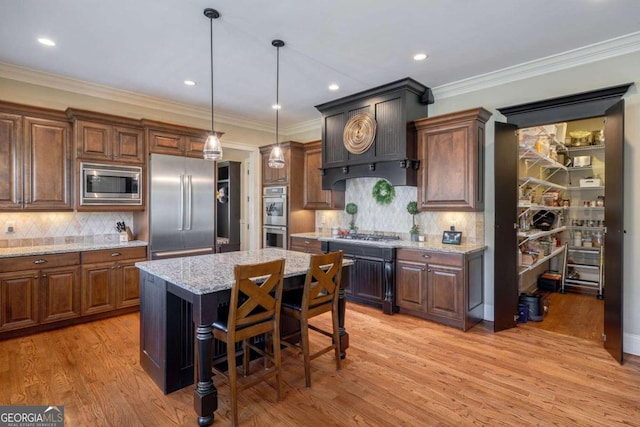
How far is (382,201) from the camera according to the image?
5.08 m

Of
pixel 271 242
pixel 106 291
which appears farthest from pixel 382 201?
pixel 106 291

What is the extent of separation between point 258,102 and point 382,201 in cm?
236

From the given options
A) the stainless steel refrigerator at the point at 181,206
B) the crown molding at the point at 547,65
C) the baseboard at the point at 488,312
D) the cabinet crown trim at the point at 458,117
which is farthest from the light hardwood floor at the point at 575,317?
the stainless steel refrigerator at the point at 181,206

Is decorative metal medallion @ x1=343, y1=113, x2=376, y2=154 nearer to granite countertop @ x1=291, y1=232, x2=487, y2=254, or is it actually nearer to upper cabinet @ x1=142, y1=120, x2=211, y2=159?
granite countertop @ x1=291, y1=232, x2=487, y2=254

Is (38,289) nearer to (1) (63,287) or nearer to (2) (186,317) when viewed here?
(1) (63,287)

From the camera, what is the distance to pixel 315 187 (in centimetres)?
571

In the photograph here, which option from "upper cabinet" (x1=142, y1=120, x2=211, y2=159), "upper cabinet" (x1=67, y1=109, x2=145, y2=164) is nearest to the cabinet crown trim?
"upper cabinet" (x1=142, y1=120, x2=211, y2=159)

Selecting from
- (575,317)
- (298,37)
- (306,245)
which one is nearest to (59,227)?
(306,245)

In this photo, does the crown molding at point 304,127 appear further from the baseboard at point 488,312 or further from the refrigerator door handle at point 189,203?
the baseboard at point 488,312

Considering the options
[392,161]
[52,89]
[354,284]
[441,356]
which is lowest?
[441,356]

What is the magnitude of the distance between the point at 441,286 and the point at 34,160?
4.71 meters

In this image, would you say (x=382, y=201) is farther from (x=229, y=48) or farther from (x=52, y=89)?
(x=52, y=89)

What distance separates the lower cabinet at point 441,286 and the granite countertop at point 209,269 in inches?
55.7

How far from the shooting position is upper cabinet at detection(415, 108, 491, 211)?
3840mm
